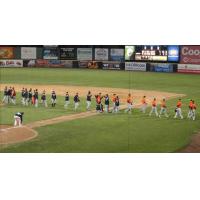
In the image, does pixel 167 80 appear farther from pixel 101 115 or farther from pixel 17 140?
pixel 17 140

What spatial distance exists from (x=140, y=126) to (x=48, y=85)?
406 centimetres

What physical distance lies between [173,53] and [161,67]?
2.08 m

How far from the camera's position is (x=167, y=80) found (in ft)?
62.7

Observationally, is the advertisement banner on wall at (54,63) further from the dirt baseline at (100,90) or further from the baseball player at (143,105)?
the baseball player at (143,105)

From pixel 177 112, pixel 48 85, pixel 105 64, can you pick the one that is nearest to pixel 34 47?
pixel 48 85

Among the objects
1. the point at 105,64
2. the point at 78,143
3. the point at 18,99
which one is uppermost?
the point at 105,64

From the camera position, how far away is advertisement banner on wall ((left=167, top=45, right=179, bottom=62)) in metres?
16.7

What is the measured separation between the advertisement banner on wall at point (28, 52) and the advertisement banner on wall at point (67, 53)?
106 centimetres

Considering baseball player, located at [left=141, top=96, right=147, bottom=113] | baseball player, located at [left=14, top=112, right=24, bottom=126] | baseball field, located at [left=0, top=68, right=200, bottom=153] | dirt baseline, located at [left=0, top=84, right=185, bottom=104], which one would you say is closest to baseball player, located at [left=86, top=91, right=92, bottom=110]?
baseball field, located at [left=0, top=68, right=200, bottom=153]

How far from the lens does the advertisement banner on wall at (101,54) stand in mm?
16672

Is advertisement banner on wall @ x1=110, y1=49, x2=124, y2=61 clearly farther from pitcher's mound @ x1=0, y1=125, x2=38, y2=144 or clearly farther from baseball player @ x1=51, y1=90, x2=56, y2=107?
pitcher's mound @ x1=0, y1=125, x2=38, y2=144

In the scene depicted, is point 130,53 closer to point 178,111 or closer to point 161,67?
point 178,111

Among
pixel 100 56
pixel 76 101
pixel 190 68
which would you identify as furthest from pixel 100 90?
pixel 190 68

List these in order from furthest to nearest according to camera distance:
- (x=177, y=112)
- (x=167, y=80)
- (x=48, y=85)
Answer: (x=167, y=80) < (x=48, y=85) < (x=177, y=112)
